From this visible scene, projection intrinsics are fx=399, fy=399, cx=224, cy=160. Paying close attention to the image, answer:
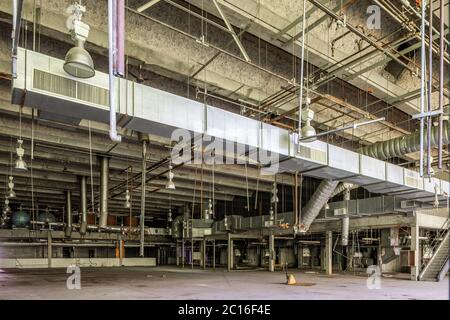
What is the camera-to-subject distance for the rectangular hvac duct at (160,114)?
477 cm

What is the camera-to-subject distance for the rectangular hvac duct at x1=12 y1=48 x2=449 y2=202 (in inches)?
188

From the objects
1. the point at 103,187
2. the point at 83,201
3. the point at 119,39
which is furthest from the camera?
the point at 83,201

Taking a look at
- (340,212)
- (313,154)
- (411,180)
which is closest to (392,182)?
(411,180)

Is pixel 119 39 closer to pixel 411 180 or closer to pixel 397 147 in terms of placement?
pixel 397 147

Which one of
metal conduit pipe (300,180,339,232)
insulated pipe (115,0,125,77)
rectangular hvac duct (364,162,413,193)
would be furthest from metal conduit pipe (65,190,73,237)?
insulated pipe (115,0,125,77)

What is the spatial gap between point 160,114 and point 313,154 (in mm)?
3422

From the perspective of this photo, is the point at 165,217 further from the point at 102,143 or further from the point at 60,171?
the point at 102,143

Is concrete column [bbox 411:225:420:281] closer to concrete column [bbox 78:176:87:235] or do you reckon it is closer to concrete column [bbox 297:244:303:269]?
concrete column [bbox 297:244:303:269]

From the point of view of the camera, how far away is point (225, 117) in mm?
6656

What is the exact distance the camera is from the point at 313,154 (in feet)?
25.8

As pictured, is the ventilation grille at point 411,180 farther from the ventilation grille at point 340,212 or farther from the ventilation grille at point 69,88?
the ventilation grille at point 69,88

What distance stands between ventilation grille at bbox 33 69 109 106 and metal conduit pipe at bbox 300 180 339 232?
7.82 m

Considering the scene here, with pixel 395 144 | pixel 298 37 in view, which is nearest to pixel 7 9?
pixel 298 37

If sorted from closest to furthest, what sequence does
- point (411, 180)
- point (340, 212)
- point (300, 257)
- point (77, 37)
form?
1. point (77, 37)
2. point (411, 180)
3. point (340, 212)
4. point (300, 257)
